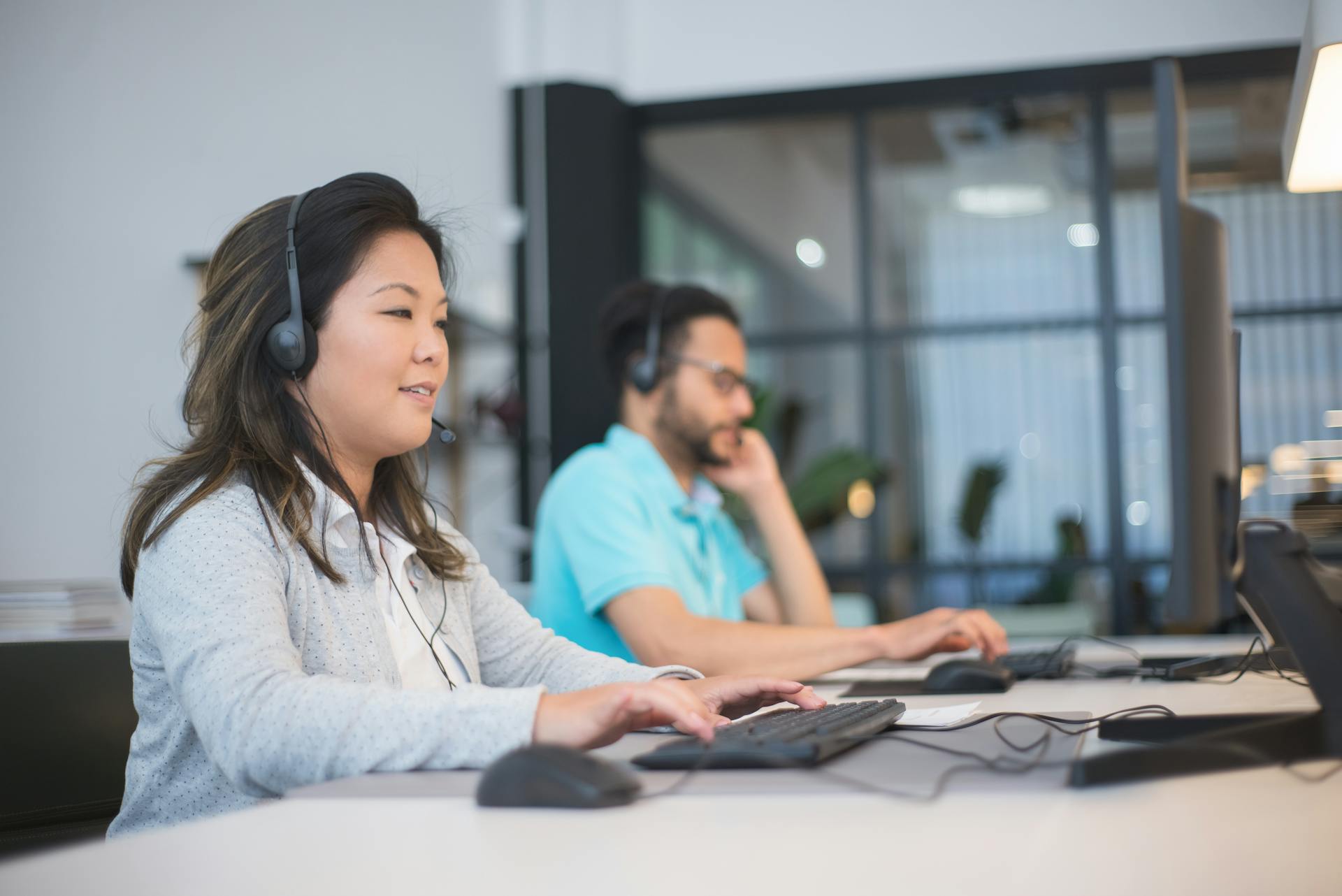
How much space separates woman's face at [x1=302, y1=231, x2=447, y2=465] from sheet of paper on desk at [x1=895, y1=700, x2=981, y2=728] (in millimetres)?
611

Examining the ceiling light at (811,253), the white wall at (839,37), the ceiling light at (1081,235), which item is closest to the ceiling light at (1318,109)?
the white wall at (839,37)

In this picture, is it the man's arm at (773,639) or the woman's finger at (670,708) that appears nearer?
the woman's finger at (670,708)

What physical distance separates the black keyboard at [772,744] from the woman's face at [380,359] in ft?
1.73

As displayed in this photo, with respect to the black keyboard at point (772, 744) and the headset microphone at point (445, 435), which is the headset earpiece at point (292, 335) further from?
the black keyboard at point (772, 744)

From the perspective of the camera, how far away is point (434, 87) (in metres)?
3.54

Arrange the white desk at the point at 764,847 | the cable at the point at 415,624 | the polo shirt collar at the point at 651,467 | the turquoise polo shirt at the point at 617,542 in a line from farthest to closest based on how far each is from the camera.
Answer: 1. the polo shirt collar at the point at 651,467
2. the turquoise polo shirt at the point at 617,542
3. the cable at the point at 415,624
4. the white desk at the point at 764,847

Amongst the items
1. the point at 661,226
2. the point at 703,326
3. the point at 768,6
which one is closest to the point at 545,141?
the point at 661,226

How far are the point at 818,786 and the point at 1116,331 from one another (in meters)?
3.78

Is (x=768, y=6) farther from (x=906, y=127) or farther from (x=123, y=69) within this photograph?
(x=123, y=69)

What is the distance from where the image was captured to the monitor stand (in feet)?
2.89

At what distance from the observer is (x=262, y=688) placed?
3.13ft

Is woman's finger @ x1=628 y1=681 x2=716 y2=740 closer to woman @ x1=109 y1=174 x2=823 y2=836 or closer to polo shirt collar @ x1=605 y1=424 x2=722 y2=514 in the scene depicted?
woman @ x1=109 y1=174 x2=823 y2=836

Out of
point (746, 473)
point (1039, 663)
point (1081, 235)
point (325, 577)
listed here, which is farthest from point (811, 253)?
point (325, 577)

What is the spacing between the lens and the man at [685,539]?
181 cm
